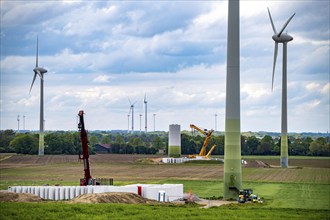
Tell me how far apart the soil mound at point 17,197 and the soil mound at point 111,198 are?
4522 millimetres

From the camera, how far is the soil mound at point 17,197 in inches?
2559

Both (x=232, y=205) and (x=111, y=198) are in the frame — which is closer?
(x=111, y=198)

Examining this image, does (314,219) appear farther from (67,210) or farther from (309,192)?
(309,192)

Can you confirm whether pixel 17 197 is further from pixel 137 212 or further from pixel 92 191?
pixel 137 212

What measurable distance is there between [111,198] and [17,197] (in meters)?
9.38

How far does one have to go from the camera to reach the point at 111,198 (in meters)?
64.2

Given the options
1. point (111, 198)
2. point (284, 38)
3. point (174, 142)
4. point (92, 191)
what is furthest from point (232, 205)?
point (174, 142)

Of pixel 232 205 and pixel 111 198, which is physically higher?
pixel 111 198

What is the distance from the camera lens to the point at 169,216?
53.4 meters

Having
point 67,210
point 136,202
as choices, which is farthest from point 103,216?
point 136,202

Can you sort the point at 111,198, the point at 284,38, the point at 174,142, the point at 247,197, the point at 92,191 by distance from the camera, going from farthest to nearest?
the point at 174,142
the point at 284,38
the point at 92,191
the point at 247,197
the point at 111,198

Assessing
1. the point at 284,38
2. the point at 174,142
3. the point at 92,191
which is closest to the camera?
the point at 92,191

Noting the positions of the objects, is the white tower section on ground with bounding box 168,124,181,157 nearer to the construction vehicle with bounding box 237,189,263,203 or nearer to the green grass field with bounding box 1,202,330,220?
the construction vehicle with bounding box 237,189,263,203

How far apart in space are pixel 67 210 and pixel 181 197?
18.3 m
